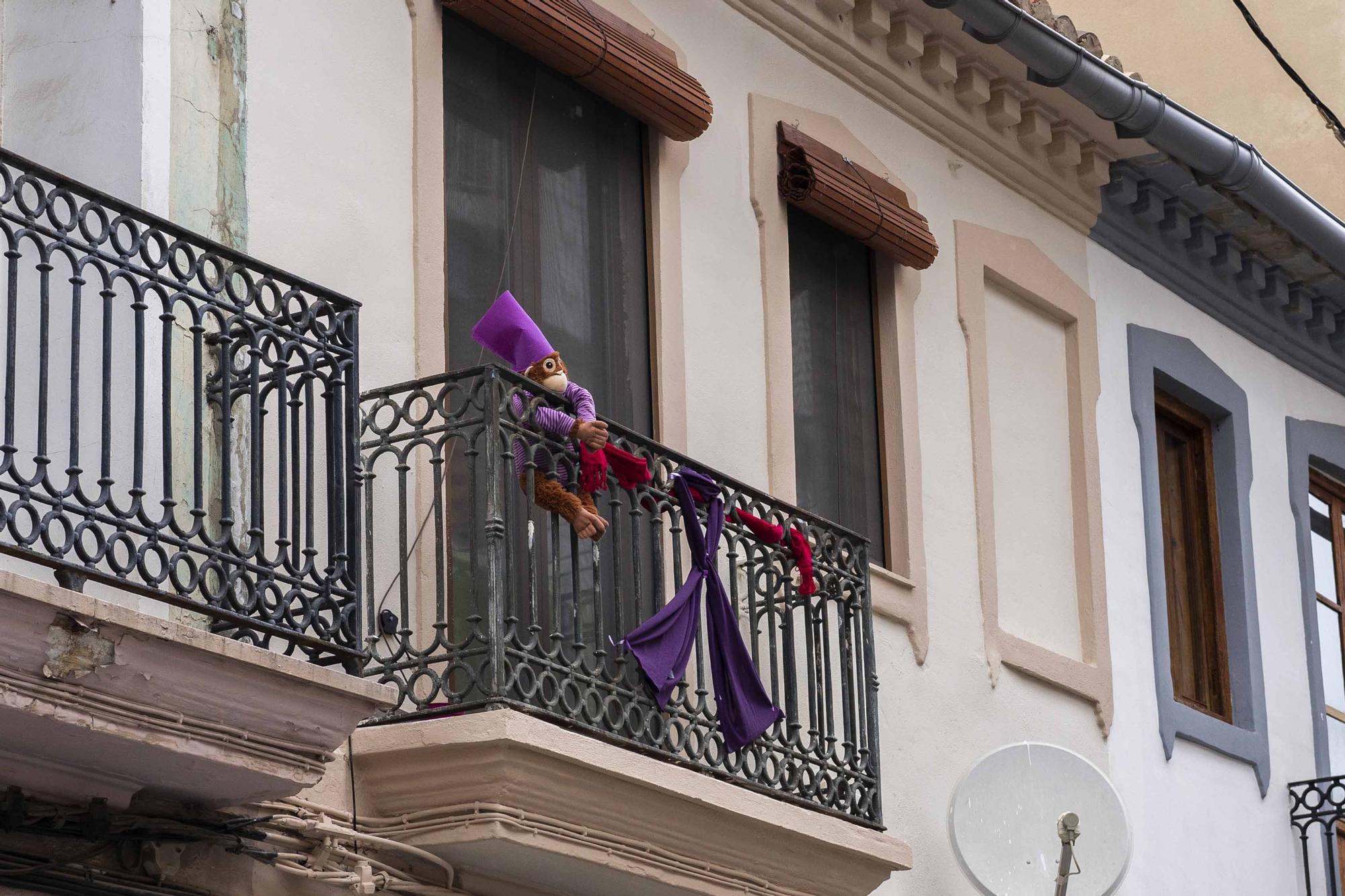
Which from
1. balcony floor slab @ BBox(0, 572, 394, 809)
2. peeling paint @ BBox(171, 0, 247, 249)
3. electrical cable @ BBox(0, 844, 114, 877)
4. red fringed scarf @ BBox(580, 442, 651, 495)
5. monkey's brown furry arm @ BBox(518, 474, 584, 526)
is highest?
peeling paint @ BBox(171, 0, 247, 249)

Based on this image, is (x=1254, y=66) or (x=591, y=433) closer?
(x=591, y=433)

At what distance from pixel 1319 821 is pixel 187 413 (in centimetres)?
812

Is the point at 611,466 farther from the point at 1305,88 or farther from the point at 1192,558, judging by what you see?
the point at 1305,88

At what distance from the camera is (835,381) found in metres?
11.8

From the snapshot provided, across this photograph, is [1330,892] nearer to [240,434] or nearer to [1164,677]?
[1164,677]

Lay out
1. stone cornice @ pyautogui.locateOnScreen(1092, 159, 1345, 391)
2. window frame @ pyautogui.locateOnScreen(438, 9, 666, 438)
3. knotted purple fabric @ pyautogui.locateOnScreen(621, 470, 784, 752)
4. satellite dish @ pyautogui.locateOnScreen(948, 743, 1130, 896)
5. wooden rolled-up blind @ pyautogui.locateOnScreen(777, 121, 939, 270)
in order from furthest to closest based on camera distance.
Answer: stone cornice @ pyautogui.locateOnScreen(1092, 159, 1345, 391)
wooden rolled-up blind @ pyautogui.locateOnScreen(777, 121, 939, 270)
satellite dish @ pyautogui.locateOnScreen(948, 743, 1130, 896)
window frame @ pyautogui.locateOnScreen(438, 9, 666, 438)
knotted purple fabric @ pyautogui.locateOnScreen(621, 470, 784, 752)

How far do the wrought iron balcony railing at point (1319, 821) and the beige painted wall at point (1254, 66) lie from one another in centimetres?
468

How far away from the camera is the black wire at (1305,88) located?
595 inches

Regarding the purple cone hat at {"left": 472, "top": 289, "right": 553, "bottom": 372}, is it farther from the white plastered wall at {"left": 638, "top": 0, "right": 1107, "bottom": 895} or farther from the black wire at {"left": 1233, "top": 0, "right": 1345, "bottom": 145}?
the black wire at {"left": 1233, "top": 0, "right": 1345, "bottom": 145}

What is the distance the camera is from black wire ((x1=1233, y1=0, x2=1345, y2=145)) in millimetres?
15109

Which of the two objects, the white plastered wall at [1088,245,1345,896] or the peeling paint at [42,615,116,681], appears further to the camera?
the white plastered wall at [1088,245,1345,896]

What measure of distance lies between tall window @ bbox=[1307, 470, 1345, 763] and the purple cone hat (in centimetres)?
743

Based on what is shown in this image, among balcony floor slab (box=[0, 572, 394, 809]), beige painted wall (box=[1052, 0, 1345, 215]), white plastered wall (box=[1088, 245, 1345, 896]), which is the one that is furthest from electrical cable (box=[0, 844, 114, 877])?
beige painted wall (box=[1052, 0, 1345, 215])

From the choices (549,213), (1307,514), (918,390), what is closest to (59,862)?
(549,213)
